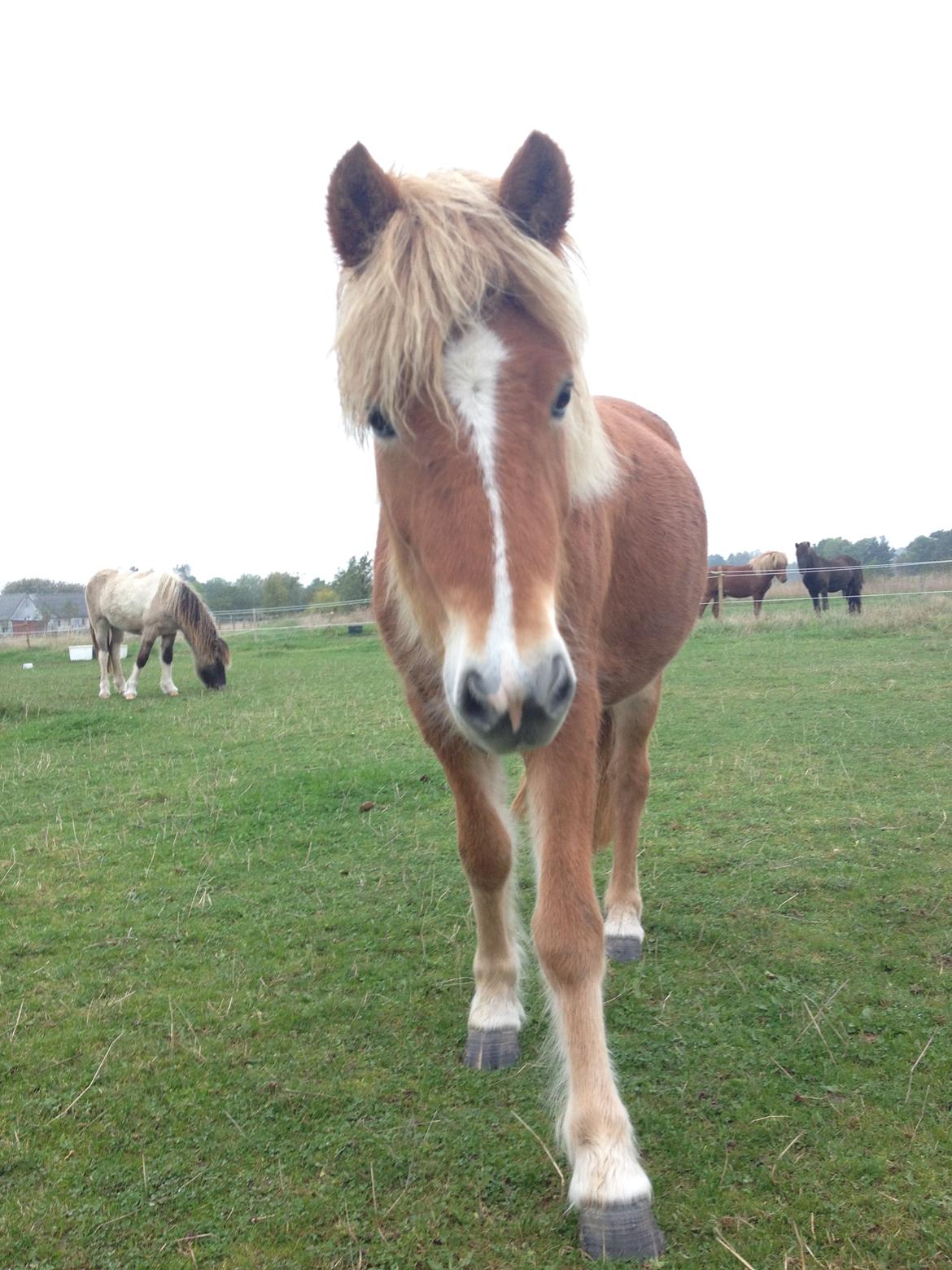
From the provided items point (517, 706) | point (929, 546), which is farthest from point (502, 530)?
point (929, 546)

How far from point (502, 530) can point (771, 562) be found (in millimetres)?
24761

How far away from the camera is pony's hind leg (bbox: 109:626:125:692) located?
13.5 meters

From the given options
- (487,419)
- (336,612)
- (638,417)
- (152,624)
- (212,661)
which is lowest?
(212,661)

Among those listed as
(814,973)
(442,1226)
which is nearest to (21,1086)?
(442,1226)

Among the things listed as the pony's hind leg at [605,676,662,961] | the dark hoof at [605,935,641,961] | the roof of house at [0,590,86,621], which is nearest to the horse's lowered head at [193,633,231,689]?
the pony's hind leg at [605,676,662,961]

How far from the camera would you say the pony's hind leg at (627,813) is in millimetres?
3186

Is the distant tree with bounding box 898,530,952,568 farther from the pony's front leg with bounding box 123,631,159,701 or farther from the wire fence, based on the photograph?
the pony's front leg with bounding box 123,631,159,701

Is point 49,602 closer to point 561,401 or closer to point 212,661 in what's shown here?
point 212,661

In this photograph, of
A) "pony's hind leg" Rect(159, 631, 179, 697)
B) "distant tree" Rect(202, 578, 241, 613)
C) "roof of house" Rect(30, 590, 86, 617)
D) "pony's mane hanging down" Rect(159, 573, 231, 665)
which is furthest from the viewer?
"roof of house" Rect(30, 590, 86, 617)

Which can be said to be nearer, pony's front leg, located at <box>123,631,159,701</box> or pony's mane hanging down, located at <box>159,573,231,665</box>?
→ pony's front leg, located at <box>123,631,159,701</box>

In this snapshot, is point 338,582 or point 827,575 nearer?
point 827,575

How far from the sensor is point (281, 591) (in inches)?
1997

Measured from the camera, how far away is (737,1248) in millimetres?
1704

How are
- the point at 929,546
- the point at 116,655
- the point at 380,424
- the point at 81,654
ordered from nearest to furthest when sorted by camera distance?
the point at 380,424
the point at 116,655
the point at 81,654
the point at 929,546
